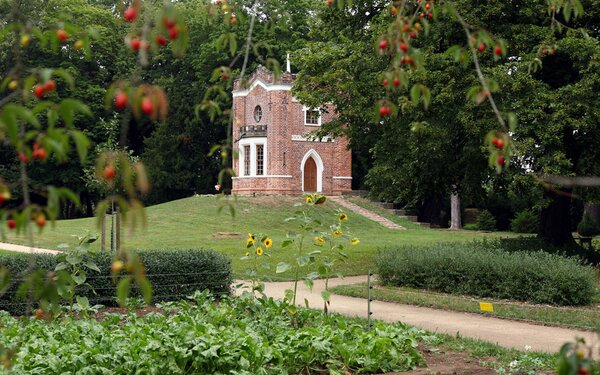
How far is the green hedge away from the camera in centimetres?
1408

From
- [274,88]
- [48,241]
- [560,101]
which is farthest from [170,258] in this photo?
[274,88]

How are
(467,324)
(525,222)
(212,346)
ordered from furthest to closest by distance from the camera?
(525,222)
(467,324)
(212,346)

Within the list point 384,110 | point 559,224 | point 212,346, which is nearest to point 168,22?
point 384,110

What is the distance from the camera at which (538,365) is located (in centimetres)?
835

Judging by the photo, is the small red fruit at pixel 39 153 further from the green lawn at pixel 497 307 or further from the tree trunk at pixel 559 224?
the tree trunk at pixel 559 224

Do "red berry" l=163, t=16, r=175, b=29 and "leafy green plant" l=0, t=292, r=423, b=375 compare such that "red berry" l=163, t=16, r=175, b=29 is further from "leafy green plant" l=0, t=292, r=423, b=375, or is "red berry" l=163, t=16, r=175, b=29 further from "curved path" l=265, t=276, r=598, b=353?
"curved path" l=265, t=276, r=598, b=353

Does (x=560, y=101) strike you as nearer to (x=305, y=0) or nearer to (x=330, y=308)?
(x=330, y=308)

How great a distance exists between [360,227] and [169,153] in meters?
16.4

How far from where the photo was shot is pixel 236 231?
32.7 metres

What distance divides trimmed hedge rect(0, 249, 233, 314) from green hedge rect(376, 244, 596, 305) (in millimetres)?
4274

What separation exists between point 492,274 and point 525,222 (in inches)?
911

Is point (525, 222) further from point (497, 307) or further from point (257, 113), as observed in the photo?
point (497, 307)

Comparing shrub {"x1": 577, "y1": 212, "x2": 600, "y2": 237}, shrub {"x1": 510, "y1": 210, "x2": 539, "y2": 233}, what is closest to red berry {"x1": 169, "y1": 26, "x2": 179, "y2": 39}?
shrub {"x1": 577, "y1": 212, "x2": 600, "y2": 237}

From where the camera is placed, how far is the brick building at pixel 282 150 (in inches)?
1779
